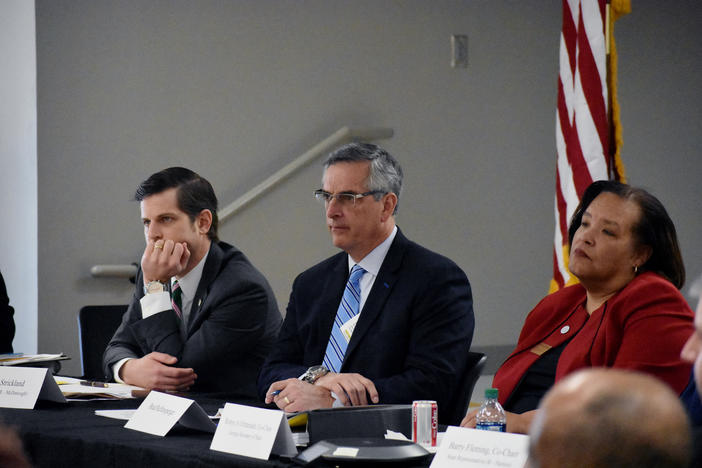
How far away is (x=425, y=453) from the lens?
1741mm

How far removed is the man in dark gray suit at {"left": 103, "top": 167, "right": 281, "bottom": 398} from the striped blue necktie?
306 millimetres

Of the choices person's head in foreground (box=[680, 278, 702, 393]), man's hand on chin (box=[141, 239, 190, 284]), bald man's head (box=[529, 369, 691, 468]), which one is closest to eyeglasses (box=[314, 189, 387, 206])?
man's hand on chin (box=[141, 239, 190, 284])

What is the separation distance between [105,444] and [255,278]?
1.07 meters

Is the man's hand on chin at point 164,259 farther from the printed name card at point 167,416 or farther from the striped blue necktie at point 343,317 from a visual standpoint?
the printed name card at point 167,416

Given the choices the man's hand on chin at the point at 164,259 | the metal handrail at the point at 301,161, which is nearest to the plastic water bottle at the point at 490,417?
the man's hand on chin at the point at 164,259

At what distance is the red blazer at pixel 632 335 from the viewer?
2.24 m

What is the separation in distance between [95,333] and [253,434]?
189 cm

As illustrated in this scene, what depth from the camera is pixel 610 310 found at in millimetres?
2357

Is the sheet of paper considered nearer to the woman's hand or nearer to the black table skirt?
the black table skirt

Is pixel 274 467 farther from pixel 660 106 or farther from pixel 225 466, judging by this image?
pixel 660 106

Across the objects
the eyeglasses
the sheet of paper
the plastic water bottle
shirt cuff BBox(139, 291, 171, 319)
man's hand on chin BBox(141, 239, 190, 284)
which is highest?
the eyeglasses

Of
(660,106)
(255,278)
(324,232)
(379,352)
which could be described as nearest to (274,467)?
(379,352)

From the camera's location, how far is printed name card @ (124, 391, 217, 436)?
2.08 meters

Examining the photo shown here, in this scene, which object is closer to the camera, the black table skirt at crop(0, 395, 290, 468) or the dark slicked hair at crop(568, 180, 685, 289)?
the black table skirt at crop(0, 395, 290, 468)
